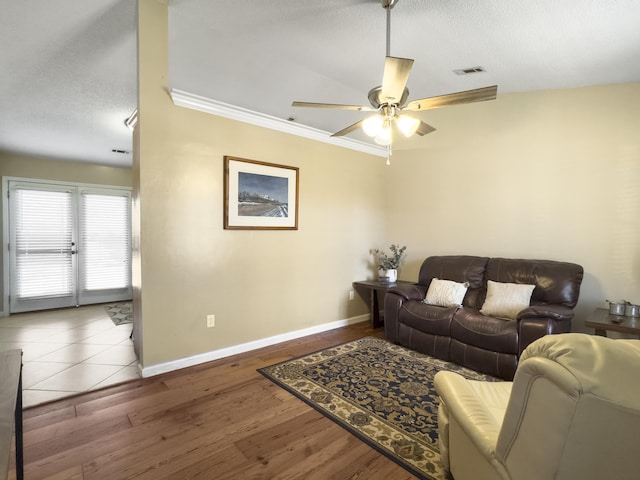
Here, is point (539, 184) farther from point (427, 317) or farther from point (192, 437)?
point (192, 437)

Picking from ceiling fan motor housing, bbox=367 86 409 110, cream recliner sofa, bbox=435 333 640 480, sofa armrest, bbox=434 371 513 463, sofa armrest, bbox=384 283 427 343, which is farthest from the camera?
sofa armrest, bbox=384 283 427 343

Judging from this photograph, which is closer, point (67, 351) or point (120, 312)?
point (67, 351)

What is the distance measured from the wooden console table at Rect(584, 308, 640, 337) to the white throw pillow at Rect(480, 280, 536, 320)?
0.51 metres

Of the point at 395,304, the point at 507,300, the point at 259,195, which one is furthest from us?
the point at 395,304

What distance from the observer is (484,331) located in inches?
113

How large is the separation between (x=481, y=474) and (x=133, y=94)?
415 centimetres

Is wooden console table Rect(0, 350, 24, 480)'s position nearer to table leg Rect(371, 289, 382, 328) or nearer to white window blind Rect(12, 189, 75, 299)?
table leg Rect(371, 289, 382, 328)

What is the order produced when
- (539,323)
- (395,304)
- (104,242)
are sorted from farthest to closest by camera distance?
(104,242) → (395,304) → (539,323)

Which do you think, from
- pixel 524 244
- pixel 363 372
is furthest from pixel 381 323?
pixel 524 244

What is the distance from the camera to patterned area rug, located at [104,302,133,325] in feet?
15.2

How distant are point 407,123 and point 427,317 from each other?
199cm

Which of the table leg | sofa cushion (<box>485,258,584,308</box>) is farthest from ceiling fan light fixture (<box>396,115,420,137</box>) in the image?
the table leg

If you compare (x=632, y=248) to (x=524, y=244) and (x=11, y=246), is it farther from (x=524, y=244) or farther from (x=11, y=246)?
(x=11, y=246)

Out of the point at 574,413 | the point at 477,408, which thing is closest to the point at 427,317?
the point at 477,408
